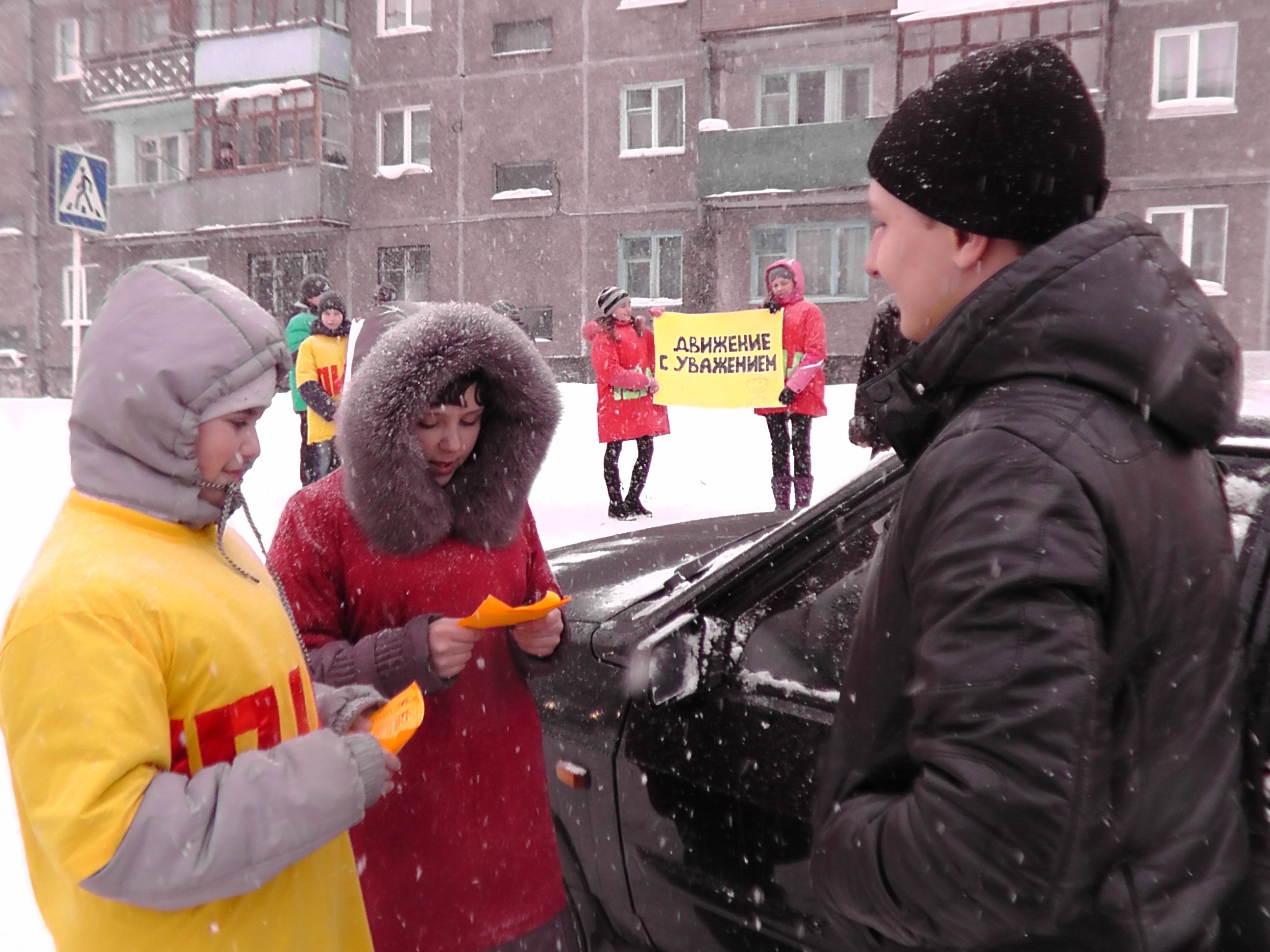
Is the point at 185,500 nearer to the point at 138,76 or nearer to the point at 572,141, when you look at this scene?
the point at 572,141

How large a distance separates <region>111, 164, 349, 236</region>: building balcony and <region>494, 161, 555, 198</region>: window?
3.59m

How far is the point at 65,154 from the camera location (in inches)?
310

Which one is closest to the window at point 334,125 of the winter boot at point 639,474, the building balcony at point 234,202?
the building balcony at point 234,202

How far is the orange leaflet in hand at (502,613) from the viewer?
5.39 feet

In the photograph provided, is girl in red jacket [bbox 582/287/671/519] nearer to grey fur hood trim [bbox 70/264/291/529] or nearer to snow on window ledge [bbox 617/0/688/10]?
grey fur hood trim [bbox 70/264/291/529]

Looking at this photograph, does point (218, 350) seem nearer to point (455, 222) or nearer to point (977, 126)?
point (977, 126)

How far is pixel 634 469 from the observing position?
27.1 feet

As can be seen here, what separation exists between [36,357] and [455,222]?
12197 millimetres

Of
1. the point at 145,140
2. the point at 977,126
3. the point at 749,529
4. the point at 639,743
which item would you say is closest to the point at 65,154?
the point at 749,529

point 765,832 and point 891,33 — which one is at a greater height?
point 891,33

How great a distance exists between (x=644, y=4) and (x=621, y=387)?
14.5 meters

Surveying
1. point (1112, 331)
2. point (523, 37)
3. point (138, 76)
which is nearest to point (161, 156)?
point (138, 76)

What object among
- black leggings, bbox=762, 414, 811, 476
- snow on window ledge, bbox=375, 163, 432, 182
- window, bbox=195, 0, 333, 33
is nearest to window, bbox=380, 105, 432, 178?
snow on window ledge, bbox=375, 163, 432, 182

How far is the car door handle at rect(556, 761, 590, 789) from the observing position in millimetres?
2242
